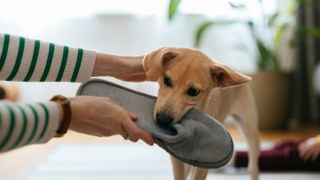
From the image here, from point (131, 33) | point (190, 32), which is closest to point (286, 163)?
point (190, 32)

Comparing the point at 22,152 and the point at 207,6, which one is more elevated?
the point at 207,6

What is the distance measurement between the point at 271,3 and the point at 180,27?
0.61 meters

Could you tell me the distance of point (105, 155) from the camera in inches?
87.2

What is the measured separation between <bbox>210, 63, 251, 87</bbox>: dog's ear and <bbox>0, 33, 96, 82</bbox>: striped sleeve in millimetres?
304

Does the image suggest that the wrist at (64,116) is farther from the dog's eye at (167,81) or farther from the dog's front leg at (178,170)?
the dog's front leg at (178,170)

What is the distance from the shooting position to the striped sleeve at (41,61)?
111cm

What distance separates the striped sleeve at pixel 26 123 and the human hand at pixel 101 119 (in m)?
0.05

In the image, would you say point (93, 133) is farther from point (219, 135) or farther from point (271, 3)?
point (271, 3)

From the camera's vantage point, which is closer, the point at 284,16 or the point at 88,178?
the point at 88,178

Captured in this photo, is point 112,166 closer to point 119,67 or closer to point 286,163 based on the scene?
point 286,163

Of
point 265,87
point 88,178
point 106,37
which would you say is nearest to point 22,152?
point 88,178

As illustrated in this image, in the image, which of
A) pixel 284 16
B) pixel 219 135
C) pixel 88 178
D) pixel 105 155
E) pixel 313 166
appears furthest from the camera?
pixel 284 16

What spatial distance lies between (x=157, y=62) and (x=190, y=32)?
2.12 m

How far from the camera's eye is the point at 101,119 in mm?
897
